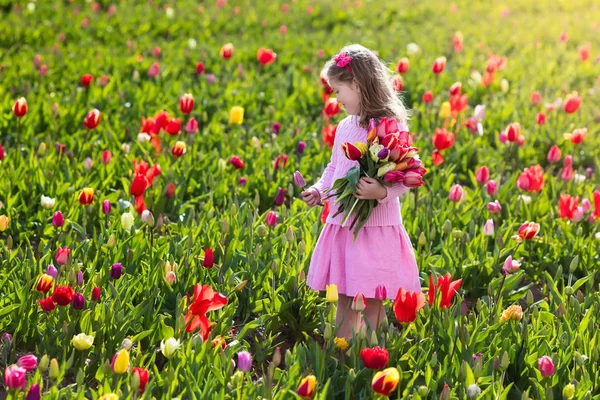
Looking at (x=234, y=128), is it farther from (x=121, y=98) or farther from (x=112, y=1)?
(x=112, y=1)

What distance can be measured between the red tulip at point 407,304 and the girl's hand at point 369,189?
1.01ft

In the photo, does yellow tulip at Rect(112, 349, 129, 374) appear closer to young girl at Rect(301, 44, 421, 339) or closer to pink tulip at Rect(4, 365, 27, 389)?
pink tulip at Rect(4, 365, 27, 389)

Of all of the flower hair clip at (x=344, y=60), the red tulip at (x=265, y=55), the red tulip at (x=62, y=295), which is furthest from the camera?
the red tulip at (x=265, y=55)

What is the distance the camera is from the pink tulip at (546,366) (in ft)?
8.25

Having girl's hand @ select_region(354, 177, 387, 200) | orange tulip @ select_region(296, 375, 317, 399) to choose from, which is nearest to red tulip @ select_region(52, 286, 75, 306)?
orange tulip @ select_region(296, 375, 317, 399)

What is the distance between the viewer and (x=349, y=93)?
115 inches

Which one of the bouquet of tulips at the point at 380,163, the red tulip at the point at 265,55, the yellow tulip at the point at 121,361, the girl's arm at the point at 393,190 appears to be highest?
the bouquet of tulips at the point at 380,163

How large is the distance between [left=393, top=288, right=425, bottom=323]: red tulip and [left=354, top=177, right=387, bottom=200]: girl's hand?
12.1 inches

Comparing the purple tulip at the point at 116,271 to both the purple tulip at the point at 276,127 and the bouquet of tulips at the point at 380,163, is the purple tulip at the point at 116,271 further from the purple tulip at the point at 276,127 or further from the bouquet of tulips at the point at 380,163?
the purple tulip at the point at 276,127

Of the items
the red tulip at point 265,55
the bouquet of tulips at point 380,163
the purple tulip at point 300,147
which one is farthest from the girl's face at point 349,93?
the red tulip at point 265,55

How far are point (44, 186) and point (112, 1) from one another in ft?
20.3

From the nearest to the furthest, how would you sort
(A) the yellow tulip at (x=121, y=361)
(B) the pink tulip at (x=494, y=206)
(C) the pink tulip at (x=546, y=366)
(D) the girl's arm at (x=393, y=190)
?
(A) the yellow tulip at (x=121, y=361)
(C) the pink tulip at (x=546, y=366)
(D) the girl's arm at (x=393, y=190)
(B) the pink tulip at (x=494, y=206)

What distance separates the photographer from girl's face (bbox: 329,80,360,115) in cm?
292

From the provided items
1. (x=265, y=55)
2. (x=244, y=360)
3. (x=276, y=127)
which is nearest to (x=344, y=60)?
(x=244, y=360)
